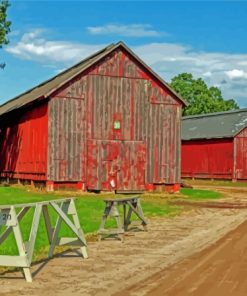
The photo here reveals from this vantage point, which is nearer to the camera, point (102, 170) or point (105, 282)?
point (105, 282)

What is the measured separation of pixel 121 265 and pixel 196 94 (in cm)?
9757

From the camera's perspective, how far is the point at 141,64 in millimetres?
31719

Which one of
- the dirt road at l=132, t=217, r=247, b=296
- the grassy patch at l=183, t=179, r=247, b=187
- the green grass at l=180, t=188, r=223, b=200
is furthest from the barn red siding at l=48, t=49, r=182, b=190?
the dirt road at l=132, t=217, r=247, b=296

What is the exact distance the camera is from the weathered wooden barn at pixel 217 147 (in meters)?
52.3

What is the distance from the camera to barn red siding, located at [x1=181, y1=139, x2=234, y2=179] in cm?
5297

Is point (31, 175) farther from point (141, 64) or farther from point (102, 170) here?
point (141, 64)

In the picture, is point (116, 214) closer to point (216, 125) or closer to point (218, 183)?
point (218, 183)

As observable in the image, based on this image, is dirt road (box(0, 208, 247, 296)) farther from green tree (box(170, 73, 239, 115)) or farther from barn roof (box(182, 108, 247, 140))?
green tree (box(170, 73, 239, 115))

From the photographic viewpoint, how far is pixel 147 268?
32.4ft

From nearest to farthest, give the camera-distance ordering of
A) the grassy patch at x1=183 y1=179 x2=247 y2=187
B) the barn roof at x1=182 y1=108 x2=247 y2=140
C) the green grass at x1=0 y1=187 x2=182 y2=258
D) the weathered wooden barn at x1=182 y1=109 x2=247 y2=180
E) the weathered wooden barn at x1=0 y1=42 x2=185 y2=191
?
the green grass at x1=0 y1=187 x2=182 y2=258
the weathered wooden barn at x1=0 y1=42 x2=185 y2=191
the grassy patch at x1=183 y1=179 x2=247 y2=187
the weathered wooden barn at x1=182 y1=109 x2=247 y2=180
the barn roof at x1=182 y1=108 x2=247 y2=140

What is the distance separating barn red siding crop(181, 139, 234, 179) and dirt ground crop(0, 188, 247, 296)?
38.1 meters

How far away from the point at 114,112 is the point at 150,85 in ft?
8.49

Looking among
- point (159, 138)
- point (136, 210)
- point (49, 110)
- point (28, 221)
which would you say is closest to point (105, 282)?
point (136, 210)

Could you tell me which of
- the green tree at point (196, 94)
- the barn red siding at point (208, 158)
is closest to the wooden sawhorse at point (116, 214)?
the barn red siding at point (208, 158)
